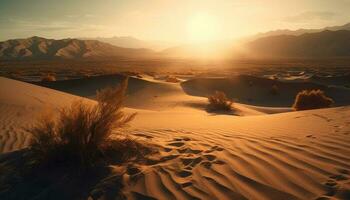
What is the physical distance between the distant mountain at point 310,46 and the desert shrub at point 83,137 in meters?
A: 124

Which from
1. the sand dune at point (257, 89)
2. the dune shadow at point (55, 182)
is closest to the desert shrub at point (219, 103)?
the sand dune at point (257, 89)

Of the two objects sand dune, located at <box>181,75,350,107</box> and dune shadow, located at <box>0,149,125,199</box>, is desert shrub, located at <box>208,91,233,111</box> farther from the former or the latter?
dune shadow, located at <box>0,149,125,199</box>

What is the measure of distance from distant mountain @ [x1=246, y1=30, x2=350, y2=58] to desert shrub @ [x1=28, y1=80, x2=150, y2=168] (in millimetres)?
123991

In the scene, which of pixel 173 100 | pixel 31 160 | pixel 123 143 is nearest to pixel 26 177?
pixel 31 160

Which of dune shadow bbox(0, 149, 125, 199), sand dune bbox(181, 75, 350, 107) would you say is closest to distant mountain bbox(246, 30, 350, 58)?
sand dune bbox(181, 75, 350, 107)

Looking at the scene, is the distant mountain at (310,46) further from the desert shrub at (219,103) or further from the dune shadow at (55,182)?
the dune shadow at (55,182)

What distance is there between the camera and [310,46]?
13188 centimetres

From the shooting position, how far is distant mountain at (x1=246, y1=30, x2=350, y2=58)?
4749 inches

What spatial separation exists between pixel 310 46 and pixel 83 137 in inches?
5532

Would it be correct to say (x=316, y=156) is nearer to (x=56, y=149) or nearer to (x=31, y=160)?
(x=56, y=149)

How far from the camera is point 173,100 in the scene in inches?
799

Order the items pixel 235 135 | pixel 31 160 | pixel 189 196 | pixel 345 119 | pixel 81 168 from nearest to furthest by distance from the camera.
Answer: pixel 189 196, pixel 81 168, pixel 31 160, pixel 235 135, pixel 345 119

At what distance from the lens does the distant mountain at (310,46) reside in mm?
120625

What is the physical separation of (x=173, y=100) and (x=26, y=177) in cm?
1594
